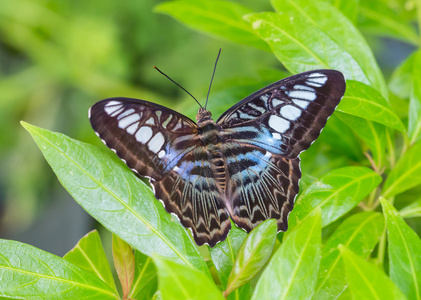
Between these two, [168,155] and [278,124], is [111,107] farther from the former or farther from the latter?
[278,124]

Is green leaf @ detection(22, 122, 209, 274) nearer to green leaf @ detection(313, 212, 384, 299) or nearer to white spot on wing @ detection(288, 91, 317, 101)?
green leaf @ detection(313, 212, 384, 299)

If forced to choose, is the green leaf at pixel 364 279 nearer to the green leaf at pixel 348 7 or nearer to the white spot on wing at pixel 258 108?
the white spot on wing at pixel 258 108

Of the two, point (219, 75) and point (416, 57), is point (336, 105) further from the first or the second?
point (219, 75)

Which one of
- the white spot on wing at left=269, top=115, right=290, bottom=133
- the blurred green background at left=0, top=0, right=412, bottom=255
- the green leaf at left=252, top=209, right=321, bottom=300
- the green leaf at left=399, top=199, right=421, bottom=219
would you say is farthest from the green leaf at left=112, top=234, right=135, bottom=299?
the blurred green background at left=0, top=0, right=412, bottom=255

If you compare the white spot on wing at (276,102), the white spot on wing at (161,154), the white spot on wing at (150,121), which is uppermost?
the white spot on wing at (276,102)

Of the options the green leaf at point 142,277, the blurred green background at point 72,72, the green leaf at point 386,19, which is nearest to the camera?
the green leaf at point 142,277

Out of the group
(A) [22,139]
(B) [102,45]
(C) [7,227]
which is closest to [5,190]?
(C) [7,227]

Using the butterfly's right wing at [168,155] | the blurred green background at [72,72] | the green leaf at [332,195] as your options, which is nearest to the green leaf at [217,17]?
the butterfly's right wing at [168,155]

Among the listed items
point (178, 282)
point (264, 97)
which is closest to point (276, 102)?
point (264, 97)
